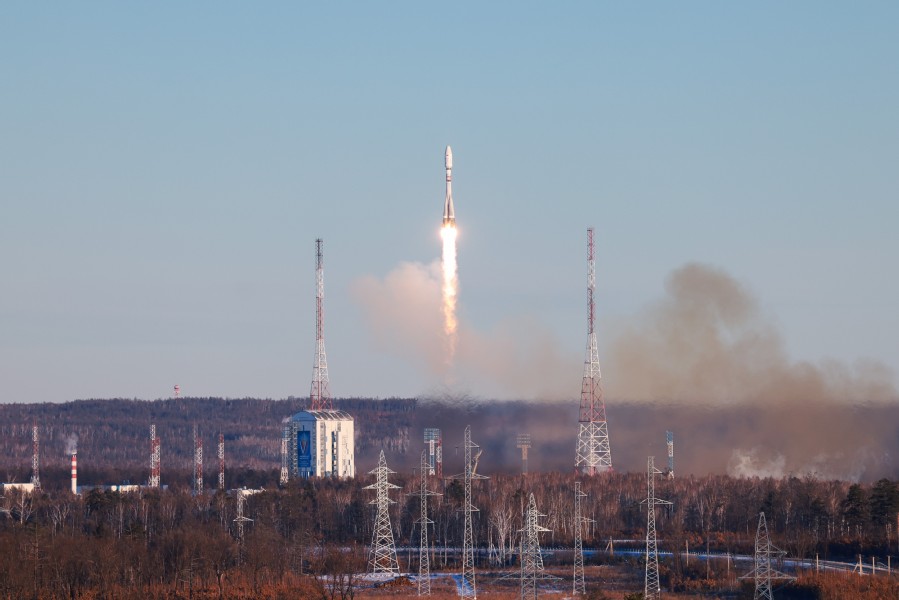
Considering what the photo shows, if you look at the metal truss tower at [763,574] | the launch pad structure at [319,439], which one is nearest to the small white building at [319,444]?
the launch pad structure at [319,439]

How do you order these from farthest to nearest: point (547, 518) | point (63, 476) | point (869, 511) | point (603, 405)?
1. point (63, 476)
2. point (603, 405)
3. point (547, 518)
4. point (869, 511)

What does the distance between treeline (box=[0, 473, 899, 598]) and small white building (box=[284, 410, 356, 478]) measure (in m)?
5.91

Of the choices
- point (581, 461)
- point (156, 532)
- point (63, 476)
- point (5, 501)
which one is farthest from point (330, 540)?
point (63, 476)

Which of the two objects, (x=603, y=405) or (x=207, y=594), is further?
(x=603, y=405)

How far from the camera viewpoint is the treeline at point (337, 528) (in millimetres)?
86188

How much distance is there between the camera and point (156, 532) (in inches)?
4294

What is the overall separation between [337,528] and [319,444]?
19302 millimetres

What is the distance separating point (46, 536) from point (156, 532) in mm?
13890

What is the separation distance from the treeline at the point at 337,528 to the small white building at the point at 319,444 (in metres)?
5.91

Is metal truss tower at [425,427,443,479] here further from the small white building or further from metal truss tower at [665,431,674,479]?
metal truss tower at [665,431,674,479]

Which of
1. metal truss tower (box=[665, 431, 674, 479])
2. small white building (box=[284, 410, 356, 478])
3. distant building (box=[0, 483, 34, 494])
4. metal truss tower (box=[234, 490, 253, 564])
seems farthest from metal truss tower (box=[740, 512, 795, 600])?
distant building (box=[0, 483, 34, 494])

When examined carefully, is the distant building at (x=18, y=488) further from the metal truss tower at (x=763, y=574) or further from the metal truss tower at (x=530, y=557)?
the metal truss tower at (x=763, y=574)

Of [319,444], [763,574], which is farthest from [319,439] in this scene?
[763,574]

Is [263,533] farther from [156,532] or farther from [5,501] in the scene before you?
[5,501]
